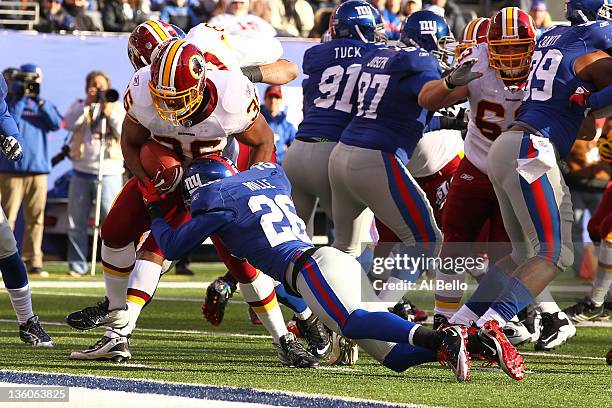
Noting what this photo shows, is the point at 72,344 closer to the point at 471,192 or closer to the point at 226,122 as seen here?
the point at 226,122

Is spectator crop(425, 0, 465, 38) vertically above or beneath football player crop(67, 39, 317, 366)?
beneath

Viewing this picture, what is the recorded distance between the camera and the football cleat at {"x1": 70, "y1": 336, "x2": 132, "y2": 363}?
631 cm

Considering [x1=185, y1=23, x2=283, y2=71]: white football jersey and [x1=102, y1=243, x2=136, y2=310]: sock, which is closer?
[x1=185, y1=23, x2=283, y2=71]: white football jersey

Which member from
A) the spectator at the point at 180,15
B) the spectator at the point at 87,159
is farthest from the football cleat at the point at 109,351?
the spectator at the point at 180,15

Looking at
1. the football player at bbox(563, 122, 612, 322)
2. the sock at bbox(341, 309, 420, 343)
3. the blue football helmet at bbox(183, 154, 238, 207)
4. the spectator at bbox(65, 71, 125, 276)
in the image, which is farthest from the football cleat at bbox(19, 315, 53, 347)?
the spectator at bbox(65, 71, 125, 276)

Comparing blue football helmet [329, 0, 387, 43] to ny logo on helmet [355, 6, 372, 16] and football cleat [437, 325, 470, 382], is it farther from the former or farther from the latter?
football cleat [437, 325, 470, 382]

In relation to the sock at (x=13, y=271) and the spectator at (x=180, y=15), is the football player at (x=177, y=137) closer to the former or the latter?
the sock at (x=13, y=271)

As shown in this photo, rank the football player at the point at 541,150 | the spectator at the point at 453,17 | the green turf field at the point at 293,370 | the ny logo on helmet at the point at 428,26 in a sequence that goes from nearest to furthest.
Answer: the green turf field at the point at 293,370, the football player at the point at 541,150, the ny logo on helmet at the point at 428,26, the spectator at the point at 453,17

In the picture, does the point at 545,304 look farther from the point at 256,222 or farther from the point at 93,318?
the point at 256,222

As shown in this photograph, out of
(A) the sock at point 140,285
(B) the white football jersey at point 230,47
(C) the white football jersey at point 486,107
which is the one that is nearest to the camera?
(A) the sock at point 140,285

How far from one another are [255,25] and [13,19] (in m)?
6.99

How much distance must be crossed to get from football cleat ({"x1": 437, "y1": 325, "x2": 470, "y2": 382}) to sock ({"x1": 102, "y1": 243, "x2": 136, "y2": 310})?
6.93 feet

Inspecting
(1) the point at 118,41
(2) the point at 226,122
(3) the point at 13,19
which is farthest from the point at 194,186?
(3) the point at 13,19

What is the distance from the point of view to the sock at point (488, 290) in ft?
20.7
